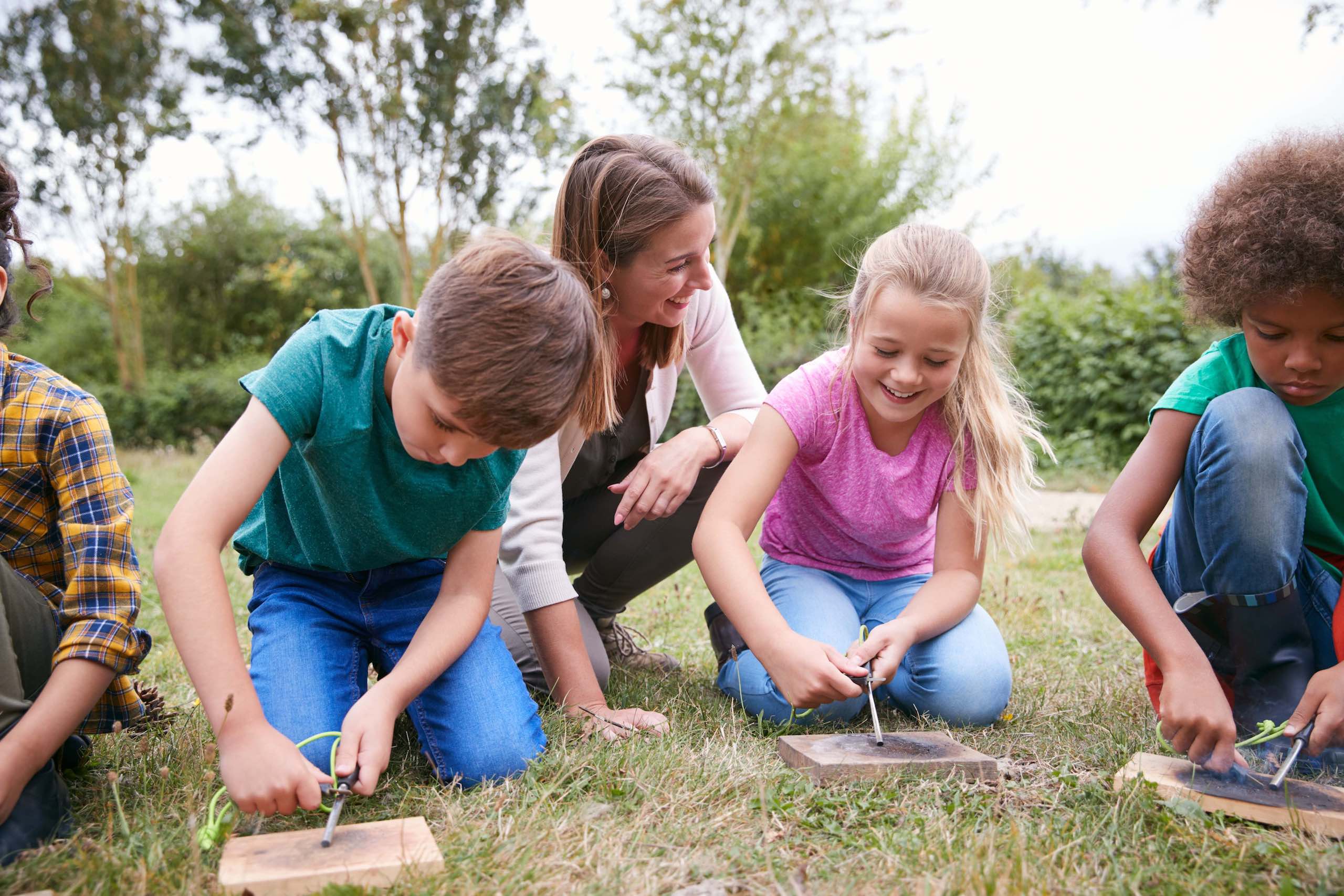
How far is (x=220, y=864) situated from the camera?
55.5 inches

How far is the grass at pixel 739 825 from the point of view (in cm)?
143

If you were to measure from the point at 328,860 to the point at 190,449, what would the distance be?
12.7m

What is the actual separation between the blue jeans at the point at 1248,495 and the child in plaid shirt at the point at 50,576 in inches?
77.5

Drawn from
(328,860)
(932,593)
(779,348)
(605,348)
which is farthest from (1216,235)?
(779,348)

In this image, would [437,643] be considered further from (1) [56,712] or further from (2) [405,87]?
(2) [405,87]

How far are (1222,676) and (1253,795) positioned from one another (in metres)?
0.47

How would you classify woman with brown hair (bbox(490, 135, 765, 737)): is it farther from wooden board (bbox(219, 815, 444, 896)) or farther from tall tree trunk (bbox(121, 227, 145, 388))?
tall tree trunk (bbox(121, 227, 145, 388))

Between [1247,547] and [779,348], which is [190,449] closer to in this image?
[779,348]

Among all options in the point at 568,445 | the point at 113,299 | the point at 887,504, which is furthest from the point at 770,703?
the point at 113,299

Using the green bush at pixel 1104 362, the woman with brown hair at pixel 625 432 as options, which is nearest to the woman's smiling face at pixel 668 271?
the woman with brown hair at pixel 625 432

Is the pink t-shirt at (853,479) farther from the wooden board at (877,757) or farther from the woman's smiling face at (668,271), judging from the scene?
the wooden board at (877,757)

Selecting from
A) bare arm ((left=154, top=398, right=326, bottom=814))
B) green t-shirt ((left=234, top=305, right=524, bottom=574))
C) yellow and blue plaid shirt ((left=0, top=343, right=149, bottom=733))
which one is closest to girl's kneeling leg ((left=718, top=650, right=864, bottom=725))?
green t-shirt ((left=234, top=305, right=524, bottom=574))

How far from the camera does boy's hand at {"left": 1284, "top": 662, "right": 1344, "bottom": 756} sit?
5.60 ft

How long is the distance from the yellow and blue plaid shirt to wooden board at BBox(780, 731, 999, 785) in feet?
4.00
